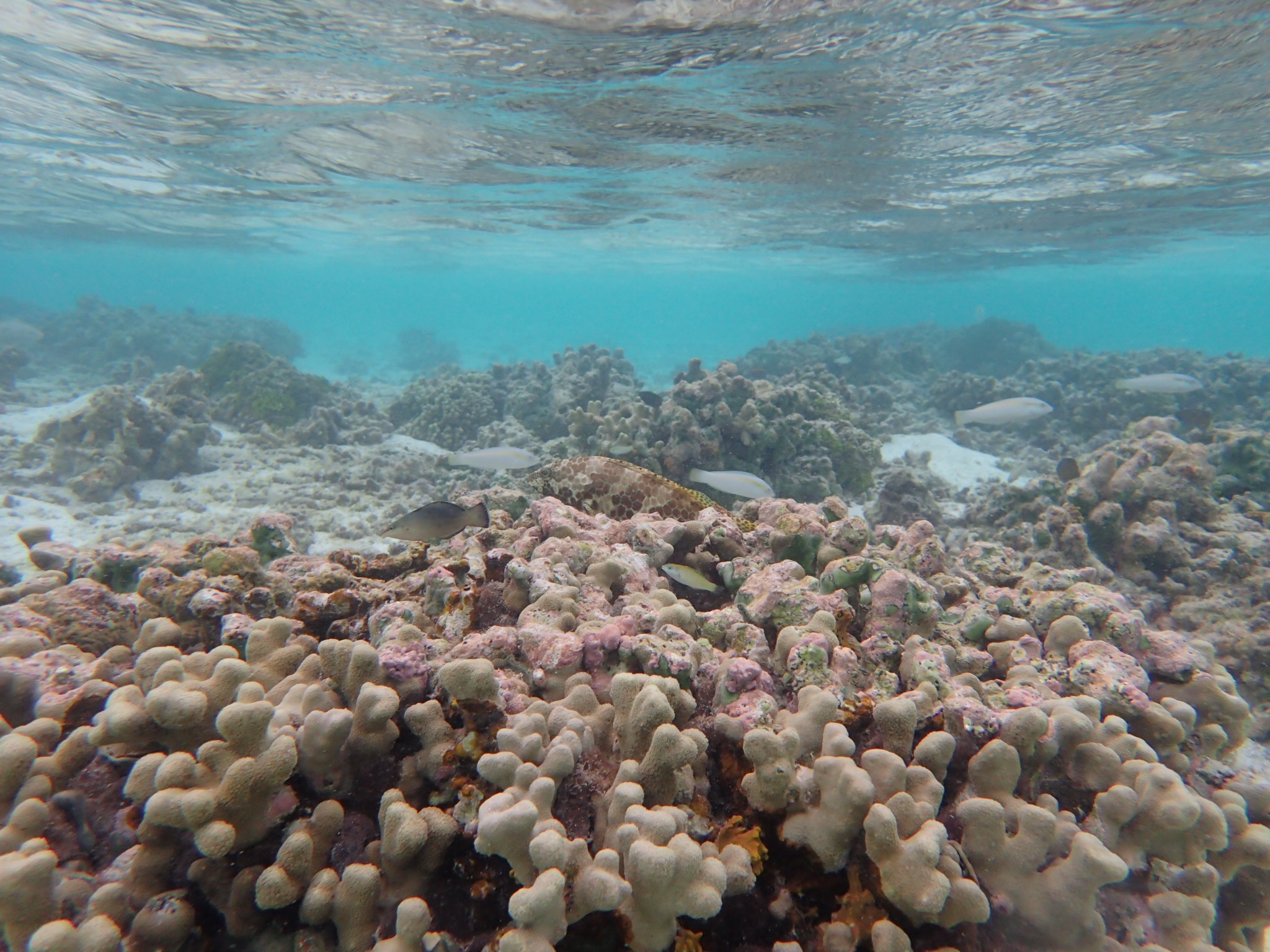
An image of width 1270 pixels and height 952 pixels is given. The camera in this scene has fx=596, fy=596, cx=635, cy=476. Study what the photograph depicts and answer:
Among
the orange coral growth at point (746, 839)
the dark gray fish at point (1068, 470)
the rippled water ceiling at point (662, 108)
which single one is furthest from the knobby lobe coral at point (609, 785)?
the rippled water ceiling at point (662, 108)

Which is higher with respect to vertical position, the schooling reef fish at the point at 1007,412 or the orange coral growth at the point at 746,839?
the orange coral growth at the point at 746,839

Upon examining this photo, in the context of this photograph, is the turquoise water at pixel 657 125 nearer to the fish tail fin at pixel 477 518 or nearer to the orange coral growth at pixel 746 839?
the fish tail fin at pixel 477 518

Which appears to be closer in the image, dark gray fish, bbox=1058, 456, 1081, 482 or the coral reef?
dark gray fish, bbox=1058, 456, 1081, 482

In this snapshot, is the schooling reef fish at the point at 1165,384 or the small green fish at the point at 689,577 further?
the schooling reef fish at the point at 1165,384

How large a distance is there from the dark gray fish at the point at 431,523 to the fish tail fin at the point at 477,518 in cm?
2

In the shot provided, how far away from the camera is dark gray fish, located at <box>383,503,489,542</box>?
13.7 ft

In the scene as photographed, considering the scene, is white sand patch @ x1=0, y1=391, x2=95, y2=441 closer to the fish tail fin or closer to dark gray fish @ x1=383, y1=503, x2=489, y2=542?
dark gray fish @ x1=383, y1=503, x2=489, y2=542

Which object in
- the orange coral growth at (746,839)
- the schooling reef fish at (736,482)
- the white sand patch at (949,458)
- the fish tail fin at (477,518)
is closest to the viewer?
the orange coral growth at (746,839)

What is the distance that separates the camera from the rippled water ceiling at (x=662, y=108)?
983cm

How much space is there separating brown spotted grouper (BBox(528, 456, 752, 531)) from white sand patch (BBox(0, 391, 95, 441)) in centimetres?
1368

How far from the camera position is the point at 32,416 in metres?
16.5

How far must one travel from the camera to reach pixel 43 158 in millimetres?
20062

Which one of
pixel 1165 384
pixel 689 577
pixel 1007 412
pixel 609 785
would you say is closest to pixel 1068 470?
pixel 1007 412

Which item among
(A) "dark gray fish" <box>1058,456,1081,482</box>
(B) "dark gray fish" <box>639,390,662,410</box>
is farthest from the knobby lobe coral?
(A) "dark gray fish" <box>1058,456,1081,482</box>
